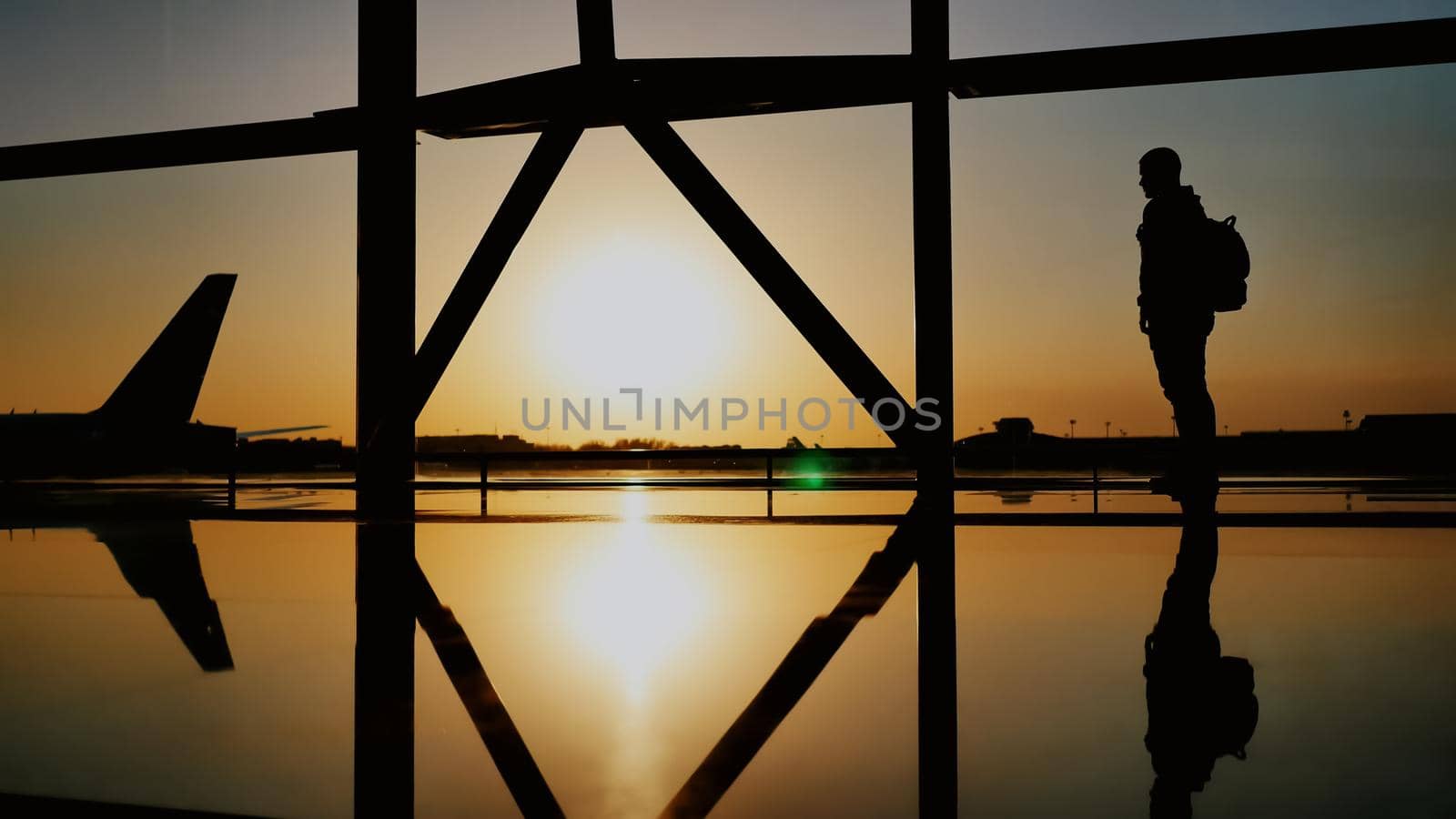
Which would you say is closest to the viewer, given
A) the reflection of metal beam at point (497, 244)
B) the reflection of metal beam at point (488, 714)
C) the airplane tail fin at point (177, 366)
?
the reflection of metal beam at point (488, 714)

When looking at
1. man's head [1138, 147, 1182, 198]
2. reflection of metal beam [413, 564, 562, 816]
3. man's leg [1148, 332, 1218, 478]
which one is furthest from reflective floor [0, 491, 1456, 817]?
man's head [1138, 147, 1182, 198]

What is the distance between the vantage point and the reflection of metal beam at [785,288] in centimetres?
551

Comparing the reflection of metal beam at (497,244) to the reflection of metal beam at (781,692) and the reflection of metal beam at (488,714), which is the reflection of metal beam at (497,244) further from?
the reflection of metal beam at (488,714)

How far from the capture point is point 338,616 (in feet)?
9.71

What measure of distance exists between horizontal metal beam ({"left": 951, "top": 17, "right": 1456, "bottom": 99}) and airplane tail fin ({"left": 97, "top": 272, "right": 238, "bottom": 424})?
2024cm

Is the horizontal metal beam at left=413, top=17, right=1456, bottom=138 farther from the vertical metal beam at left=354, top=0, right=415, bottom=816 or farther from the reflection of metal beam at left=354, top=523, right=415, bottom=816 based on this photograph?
the reflection of metal beam at left=354, top=523, right=415, bottom=816

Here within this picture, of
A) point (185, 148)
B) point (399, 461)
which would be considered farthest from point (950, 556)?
point (185, 148)

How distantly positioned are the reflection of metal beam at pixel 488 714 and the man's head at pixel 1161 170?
4.24 m

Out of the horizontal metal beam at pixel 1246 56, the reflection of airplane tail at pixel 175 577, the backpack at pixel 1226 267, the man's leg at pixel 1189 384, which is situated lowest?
the reflection of airplane tail at pixel 175 577

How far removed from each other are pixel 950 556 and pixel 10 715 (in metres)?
3.20

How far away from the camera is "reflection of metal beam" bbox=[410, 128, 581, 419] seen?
591cm

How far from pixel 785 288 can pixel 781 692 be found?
3670 millimetres

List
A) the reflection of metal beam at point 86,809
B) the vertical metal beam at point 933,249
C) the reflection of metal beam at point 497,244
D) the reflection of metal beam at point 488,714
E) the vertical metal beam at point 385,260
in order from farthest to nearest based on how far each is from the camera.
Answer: the vertical metal beam at point 385,260 → the reflection of metal beam at point 497,244 → the vertical metal beam at point 933,249 → the reflection of metal beam at point 488,714 → the reflection of metal beam at point 86,809

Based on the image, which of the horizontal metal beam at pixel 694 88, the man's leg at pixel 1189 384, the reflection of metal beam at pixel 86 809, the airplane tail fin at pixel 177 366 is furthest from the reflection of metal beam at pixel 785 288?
the airplane tail fin at pixel 177 366
